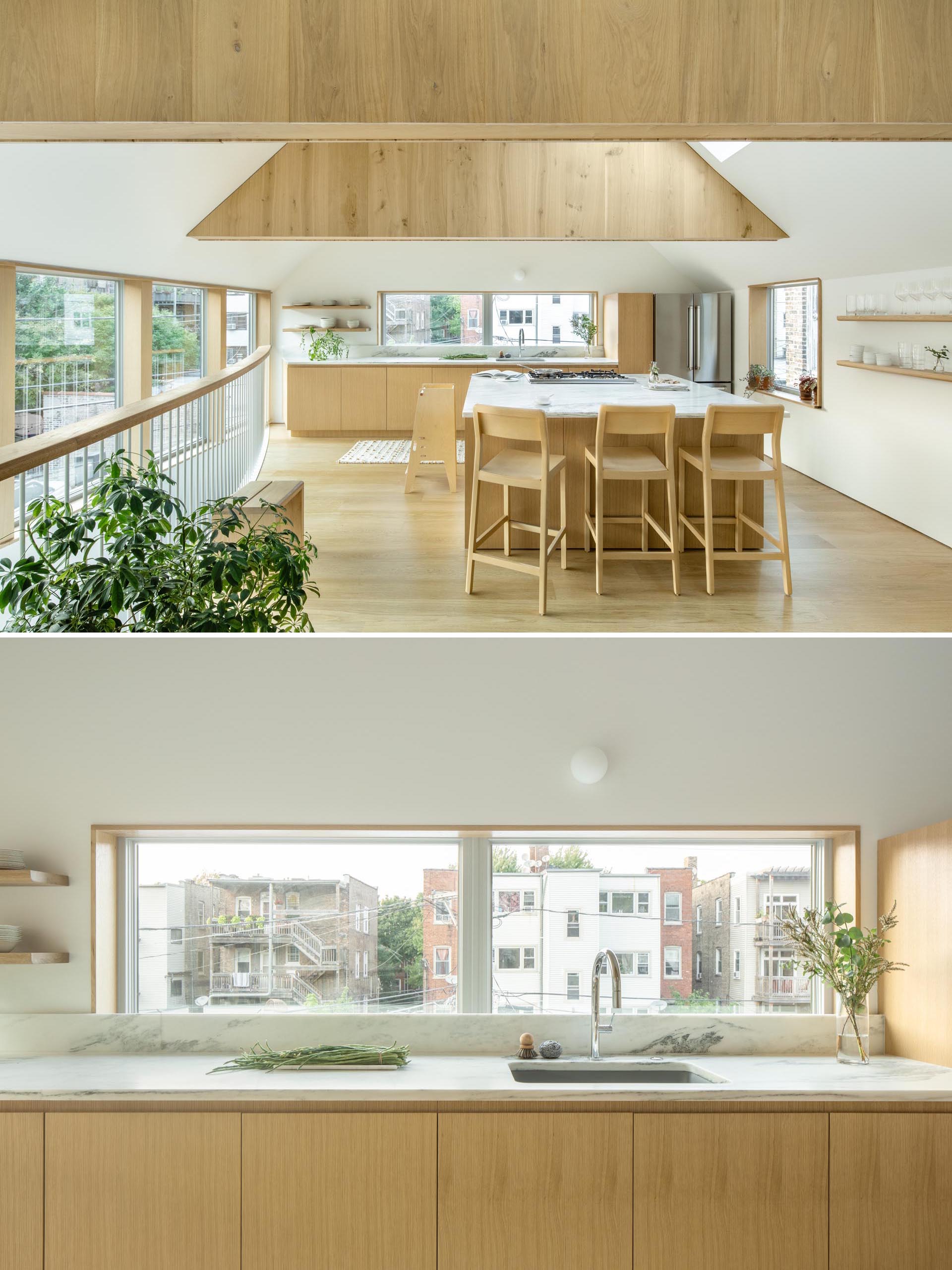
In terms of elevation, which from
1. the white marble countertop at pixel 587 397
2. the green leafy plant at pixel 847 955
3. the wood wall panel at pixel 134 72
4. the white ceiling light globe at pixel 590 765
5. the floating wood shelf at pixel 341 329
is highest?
the floating wood shelf at pixel 341 329

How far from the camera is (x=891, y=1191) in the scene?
2.89 m

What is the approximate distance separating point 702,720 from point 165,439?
4.98 m

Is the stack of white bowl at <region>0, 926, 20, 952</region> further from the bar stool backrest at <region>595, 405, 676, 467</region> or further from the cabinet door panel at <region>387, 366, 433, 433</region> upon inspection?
the cabinet door panel at <region>387, 366, 433, 433</region>

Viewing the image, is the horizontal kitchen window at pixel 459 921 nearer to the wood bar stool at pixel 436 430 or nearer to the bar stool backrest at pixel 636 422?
the bar stool backrest at pixel 636 422

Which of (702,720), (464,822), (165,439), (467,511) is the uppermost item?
(165,439)

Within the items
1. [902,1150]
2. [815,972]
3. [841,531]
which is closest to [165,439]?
[841,531]

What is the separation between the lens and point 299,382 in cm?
1173

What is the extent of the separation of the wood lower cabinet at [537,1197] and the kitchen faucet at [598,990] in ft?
2.38

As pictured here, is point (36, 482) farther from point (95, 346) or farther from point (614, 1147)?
point (614, 1147)

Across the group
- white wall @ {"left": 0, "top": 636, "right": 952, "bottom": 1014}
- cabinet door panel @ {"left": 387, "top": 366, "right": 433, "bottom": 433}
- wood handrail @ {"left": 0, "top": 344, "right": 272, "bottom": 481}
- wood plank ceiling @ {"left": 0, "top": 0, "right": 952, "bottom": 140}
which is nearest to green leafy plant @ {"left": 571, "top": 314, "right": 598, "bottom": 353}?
cabinet door panel @ {"left": 387, "top": 366, "right": 433, "bottom": 433}

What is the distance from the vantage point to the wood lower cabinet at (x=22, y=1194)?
9.52 ft

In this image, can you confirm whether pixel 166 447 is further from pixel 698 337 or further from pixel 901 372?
pixel 698 337

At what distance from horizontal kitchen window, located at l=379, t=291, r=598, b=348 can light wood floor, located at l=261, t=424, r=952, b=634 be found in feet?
21.1

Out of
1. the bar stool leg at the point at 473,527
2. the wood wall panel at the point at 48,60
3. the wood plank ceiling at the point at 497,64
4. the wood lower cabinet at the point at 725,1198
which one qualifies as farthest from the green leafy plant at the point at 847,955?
the wood wall panel at the point at 48,60
